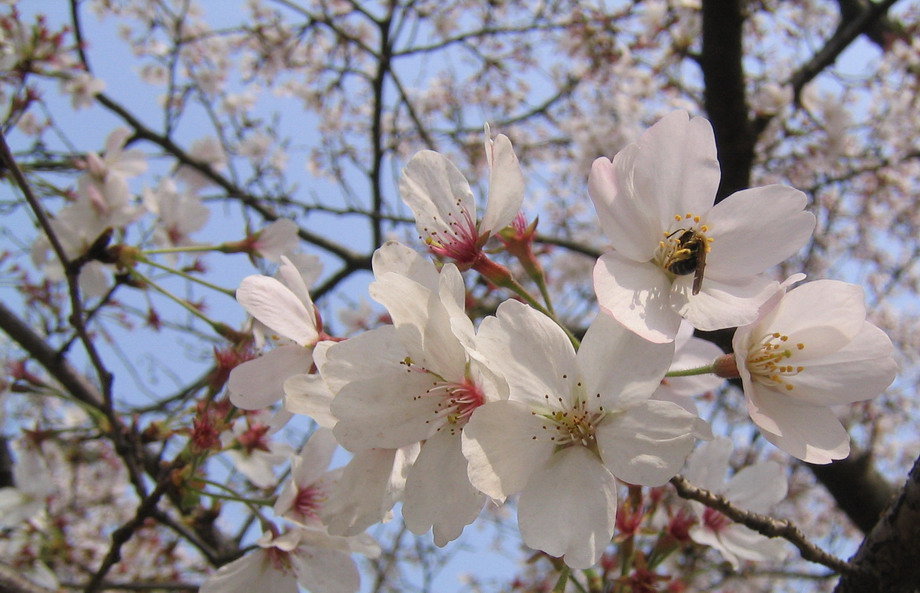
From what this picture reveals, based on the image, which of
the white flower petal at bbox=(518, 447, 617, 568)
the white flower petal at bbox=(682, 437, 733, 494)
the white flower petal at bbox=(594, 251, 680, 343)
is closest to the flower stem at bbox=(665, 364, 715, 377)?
the white flower petal at bbox=(594, 251, 680, 343)

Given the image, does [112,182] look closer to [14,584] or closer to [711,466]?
[14,584]

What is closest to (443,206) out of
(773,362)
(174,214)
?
(773,362)

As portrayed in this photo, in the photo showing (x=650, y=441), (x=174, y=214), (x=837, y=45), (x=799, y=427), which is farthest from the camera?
(x=837, y=45)

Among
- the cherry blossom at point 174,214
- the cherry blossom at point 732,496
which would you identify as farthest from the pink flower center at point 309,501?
the cherry blossom at point 174,214

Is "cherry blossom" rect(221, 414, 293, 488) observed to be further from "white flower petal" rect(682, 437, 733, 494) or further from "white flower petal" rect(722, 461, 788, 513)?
"white flower petal" rect(722, 461, 788, 513)

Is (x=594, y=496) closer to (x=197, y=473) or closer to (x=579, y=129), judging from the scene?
(x=197, y=473)

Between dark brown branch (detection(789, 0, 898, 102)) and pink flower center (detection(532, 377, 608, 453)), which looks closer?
pink flower center (detection(532, 377, 608, 453))

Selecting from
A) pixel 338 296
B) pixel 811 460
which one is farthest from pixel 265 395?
pixel 338 296
